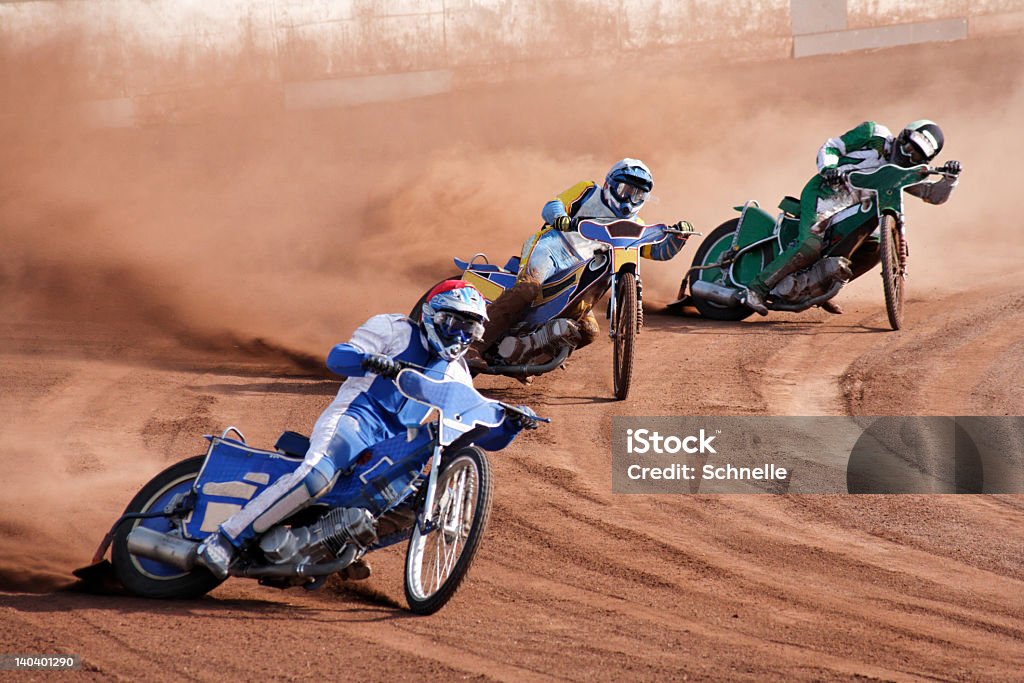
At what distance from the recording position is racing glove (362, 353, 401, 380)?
6.46 m

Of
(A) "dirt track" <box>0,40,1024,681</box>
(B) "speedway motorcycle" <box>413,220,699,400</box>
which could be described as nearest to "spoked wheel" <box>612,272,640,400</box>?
(B) "speedway motorcycle" <box>413,220,699,400</box>

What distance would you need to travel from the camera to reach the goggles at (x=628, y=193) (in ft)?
38.6

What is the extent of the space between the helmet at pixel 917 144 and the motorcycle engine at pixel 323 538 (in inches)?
354

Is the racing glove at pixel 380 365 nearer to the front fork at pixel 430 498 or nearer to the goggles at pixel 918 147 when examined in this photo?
the front fork at pixel 430 498

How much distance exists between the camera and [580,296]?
460 inches

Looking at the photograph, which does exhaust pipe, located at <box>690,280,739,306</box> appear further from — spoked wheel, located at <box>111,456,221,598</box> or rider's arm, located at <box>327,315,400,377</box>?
spoked wheel, located at <box>111,456,221,598</box>

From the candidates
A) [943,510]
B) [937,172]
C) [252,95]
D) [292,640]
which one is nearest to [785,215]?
[937,172]

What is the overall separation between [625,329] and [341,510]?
16.4 feet

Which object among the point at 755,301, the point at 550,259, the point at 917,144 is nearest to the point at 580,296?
the point at 550,259

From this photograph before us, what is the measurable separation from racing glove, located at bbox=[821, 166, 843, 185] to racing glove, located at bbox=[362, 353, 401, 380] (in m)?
8.53

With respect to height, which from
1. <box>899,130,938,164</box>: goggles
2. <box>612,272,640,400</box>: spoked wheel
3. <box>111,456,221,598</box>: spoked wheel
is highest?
<box>899,130,938,164</box>: goggles

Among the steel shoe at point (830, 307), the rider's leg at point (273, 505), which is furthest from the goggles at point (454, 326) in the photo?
the steel shoe at point (830, 307)

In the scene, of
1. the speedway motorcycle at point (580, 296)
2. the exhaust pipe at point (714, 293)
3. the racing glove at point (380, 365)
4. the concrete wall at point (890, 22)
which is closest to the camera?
the racing glove at point (380, 365)

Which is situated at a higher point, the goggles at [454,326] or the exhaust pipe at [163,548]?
the goggles at [454,326]
